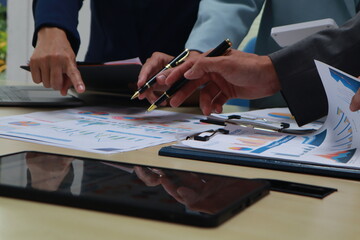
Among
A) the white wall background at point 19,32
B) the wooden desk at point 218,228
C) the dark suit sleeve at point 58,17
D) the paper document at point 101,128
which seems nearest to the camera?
the wooden desk at point 218,228

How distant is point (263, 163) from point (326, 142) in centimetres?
16

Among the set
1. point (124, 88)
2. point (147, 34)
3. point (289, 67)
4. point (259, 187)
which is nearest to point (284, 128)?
point (289, 67)

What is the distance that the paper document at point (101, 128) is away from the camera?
679mm

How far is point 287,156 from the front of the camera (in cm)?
61

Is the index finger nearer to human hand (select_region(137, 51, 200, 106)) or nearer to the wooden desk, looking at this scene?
human hand (select_region(137, 51, 200, 106))

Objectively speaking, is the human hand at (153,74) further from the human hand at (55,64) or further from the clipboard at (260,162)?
the clipboard at (260,162)

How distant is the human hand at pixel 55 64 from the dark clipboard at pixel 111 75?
0.03 m

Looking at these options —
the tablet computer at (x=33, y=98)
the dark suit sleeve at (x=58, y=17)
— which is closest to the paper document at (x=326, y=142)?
the tablet computer at (x=33, y=98)

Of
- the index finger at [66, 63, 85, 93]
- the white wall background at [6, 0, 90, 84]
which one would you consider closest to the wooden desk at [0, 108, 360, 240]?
the index finger at [66, 63, 85, 93]

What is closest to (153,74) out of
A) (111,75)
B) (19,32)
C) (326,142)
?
(111,75)

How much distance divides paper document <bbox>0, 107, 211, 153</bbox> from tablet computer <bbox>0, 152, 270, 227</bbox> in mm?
146

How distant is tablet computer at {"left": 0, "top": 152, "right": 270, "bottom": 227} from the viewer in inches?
14.5

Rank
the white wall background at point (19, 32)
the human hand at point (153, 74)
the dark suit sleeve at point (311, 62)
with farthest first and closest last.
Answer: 1. the white wall background at point (19, 32)
2. the human hand at point (153, 74)
3. the dark suit sleeve at point (311, 62)

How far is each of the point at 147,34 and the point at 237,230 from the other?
1246 millimetres
